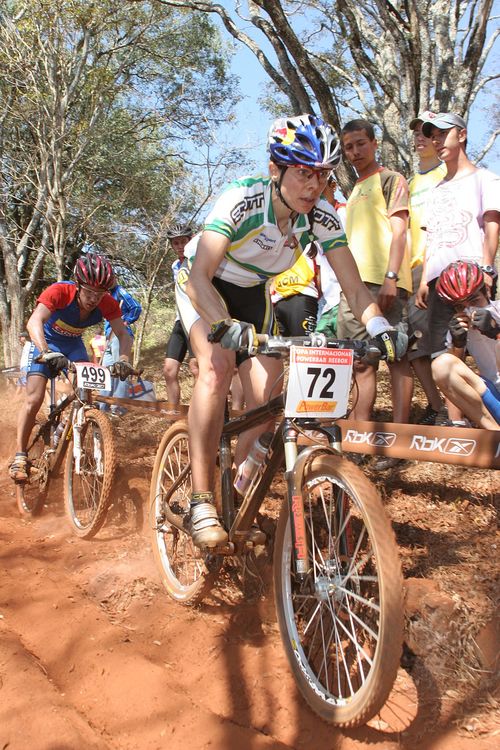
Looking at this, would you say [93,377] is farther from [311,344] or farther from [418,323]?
[311,344]

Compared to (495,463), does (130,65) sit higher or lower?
higher

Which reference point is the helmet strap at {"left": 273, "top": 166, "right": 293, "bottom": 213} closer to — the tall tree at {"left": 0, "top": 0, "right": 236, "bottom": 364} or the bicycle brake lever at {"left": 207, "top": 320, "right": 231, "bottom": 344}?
the bicycle brake lever at {"left": 207, "top": 320, "right": 231, "bottom": 344}

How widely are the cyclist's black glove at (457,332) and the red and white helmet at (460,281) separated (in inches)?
5.2

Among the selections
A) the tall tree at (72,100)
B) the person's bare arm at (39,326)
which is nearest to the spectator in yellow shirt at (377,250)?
the person's bare arm at (39,326)

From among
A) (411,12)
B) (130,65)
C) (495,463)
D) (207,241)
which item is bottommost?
(495,463)

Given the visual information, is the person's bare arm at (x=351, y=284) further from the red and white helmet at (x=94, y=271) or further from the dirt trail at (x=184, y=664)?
the red and white helmet at (x=94, y=271)

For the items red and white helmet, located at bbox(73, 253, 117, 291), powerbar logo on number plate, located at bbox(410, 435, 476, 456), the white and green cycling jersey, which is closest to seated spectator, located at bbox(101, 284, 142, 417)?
red and white helmet, located at bbox(73, 253, 117, 291)

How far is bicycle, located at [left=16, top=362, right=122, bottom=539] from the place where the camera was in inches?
185

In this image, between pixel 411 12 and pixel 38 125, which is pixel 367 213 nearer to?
pixel 411 12

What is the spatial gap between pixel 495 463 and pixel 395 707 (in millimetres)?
1247

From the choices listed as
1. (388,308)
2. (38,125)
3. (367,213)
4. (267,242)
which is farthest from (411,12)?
(38,125)

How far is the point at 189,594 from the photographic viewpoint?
3439 mm

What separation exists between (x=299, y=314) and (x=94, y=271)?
181 cm

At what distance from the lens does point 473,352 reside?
392 centimetres
